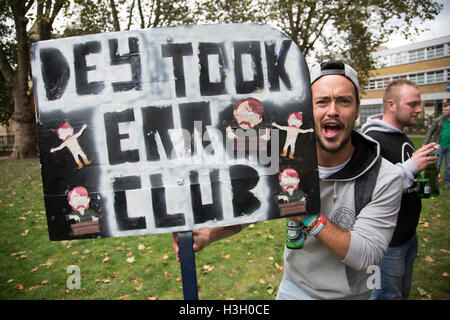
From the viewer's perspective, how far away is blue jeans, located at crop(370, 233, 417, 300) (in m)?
2.38

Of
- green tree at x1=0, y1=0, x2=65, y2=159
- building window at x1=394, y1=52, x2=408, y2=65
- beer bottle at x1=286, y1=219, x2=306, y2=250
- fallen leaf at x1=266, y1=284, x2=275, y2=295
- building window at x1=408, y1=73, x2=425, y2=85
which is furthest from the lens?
building window at x1=394, y1=52, x2=408, y2=65

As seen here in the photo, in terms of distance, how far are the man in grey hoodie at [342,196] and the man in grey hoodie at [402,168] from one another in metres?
0.93

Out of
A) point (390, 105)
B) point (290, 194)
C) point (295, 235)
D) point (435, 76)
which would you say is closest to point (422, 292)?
point (390, 105)

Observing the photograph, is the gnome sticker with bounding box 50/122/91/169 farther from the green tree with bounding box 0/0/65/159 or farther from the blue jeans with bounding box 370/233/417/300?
the green tree with bounding box 0/0/65/159

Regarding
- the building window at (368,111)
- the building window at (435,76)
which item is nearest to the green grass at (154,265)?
the building window at (435,76)

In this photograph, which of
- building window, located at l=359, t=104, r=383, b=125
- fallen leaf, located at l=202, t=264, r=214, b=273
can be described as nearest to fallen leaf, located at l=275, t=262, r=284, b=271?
fallen leaf, located at l=202, t=264, r=214, b=273

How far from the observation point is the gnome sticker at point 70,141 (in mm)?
1264

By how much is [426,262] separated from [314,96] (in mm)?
3952

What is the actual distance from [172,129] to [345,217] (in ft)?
3.30

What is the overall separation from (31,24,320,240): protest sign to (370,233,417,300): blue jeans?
5.16ft
